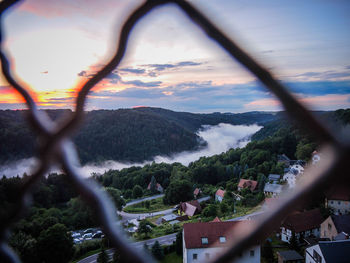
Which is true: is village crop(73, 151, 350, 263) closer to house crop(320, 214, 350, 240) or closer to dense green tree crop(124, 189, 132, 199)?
house crop(320, 214, 350, 240)

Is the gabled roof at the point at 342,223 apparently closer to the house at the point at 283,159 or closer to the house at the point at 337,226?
the house at the point at 337,226

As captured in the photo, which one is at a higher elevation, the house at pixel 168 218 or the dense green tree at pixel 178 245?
the dense green tree at pixel 178 245

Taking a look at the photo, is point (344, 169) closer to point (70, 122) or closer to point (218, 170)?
point (70, 122)

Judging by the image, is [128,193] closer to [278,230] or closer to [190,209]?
[190,209]

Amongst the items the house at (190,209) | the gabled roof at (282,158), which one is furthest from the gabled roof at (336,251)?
the gabled roof at (282,158)

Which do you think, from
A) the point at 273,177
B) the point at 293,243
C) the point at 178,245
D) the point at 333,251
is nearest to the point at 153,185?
the point at 273,177

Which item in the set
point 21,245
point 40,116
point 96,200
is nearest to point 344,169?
point 96,200
